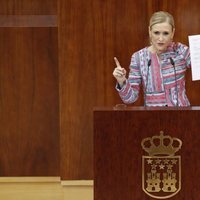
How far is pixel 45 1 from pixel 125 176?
1.06 m

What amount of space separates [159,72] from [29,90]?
0.67 metres

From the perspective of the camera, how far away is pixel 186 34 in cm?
207

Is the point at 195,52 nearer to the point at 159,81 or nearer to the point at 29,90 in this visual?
the point at 159,81

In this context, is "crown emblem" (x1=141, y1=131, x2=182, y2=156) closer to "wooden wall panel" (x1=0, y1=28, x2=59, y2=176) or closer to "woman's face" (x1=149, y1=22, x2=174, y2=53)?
"woman's face" (x1=149, y1=22, x2=174, y2=53)

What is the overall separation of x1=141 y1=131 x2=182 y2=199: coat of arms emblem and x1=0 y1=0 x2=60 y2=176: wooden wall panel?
0.95 meters

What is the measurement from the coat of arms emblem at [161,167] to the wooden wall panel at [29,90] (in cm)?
95

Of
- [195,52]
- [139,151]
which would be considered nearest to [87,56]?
[195,52]

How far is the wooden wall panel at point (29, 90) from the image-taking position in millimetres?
2189

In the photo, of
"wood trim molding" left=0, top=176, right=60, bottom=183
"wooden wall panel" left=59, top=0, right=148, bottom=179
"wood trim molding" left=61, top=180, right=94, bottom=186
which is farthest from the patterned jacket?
"wood trim molding" left=0, top=176, right=60, bottom=183

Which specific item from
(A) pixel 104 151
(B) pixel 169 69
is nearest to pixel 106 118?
(A) pixel 104 151

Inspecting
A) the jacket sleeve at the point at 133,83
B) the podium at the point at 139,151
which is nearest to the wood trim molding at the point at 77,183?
the jacket sleeve at the point at 133,83

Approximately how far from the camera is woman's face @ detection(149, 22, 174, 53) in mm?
1700

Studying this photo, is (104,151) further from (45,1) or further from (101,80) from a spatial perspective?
(45,1)

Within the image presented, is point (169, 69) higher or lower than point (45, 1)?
lower
